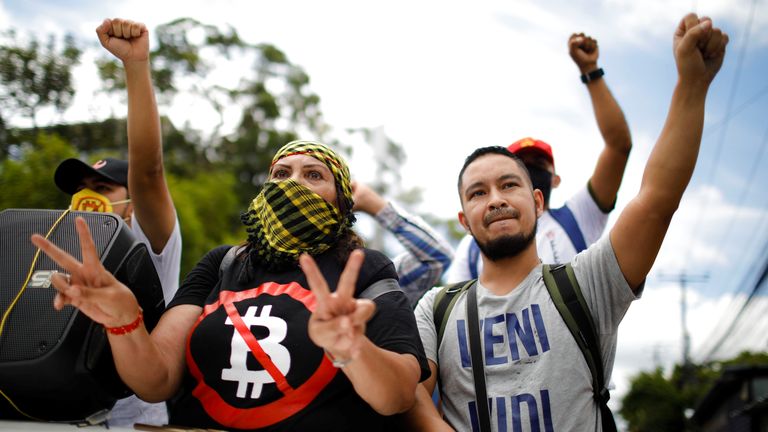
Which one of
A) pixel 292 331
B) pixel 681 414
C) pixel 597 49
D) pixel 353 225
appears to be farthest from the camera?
pixel 681 414

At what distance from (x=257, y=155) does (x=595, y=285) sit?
22.8 meters

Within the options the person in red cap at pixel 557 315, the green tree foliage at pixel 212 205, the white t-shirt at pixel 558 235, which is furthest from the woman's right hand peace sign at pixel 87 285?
the green tree foliage at pixel 212 205

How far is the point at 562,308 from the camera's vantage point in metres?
2.14

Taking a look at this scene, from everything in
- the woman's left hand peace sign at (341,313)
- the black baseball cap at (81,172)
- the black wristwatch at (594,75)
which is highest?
the black wristwatch at (594,75)

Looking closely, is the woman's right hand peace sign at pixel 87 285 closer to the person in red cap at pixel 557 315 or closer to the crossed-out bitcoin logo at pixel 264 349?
the crossed-out bitcoin logo at pixel 264 349

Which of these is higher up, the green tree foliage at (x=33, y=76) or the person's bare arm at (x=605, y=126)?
the green tree foliage at (x=33, y=76)

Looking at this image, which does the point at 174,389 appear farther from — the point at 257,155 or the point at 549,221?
the point at 257,155

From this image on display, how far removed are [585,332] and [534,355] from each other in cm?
19

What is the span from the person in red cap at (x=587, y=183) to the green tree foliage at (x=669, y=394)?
97.0 ft

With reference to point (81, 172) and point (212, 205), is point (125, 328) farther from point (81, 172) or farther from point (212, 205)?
point (212, 205)

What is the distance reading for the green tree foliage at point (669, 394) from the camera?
30547 mm

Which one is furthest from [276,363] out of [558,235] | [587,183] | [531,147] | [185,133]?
[185,133]

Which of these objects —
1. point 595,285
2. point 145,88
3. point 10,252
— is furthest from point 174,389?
point 595,285

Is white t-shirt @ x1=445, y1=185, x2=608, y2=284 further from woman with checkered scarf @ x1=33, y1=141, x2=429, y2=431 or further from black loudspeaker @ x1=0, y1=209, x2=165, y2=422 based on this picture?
black loudspeaker @ x1=0, y1=209, x2=165, y2=422
